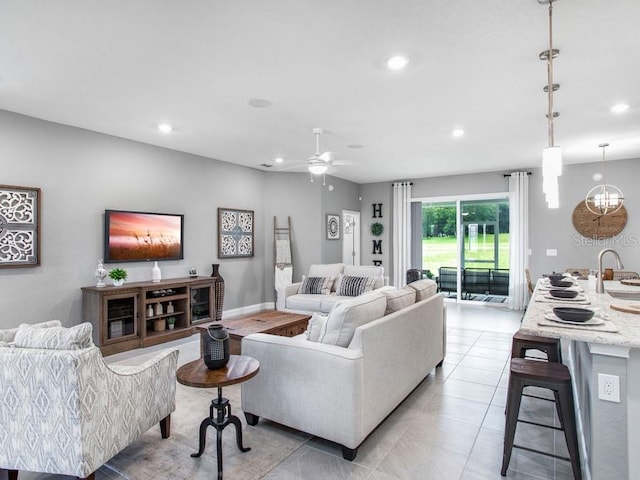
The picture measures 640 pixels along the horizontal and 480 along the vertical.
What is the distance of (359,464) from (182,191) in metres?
4.80

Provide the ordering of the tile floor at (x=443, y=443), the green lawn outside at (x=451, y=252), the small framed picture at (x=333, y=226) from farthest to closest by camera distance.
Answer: the small framed picture at (x=333, y=226), the green lawn outside at (x=451, y=252), the tile floor at (x=443, y=443)

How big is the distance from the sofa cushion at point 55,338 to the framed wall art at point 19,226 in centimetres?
265

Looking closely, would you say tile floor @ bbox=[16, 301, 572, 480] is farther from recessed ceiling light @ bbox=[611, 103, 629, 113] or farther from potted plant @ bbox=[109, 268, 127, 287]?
recessed ceiling light @ bbox=[611, 103, 629, 113]

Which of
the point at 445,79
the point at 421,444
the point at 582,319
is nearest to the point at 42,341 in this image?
the point at 421,444

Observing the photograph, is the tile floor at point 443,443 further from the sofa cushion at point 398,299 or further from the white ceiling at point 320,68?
the white ceiling at point 320,68

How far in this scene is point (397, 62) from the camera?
292cm

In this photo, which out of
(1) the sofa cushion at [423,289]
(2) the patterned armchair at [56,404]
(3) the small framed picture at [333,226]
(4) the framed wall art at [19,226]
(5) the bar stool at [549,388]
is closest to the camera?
(2) the patterned armchair at [56,404]

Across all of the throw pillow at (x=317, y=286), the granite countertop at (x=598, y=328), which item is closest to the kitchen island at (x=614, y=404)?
the granite countertop at (x=598, y=328)

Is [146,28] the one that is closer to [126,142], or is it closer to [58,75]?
[58,75]

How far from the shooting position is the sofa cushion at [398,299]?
3043 mm

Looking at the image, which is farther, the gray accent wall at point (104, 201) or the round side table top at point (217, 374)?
the gray accent wall at point (104, 201)

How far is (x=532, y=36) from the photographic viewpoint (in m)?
2.54

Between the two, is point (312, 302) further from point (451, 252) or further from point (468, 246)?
point (468, 246)

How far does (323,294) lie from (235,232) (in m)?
1.98
